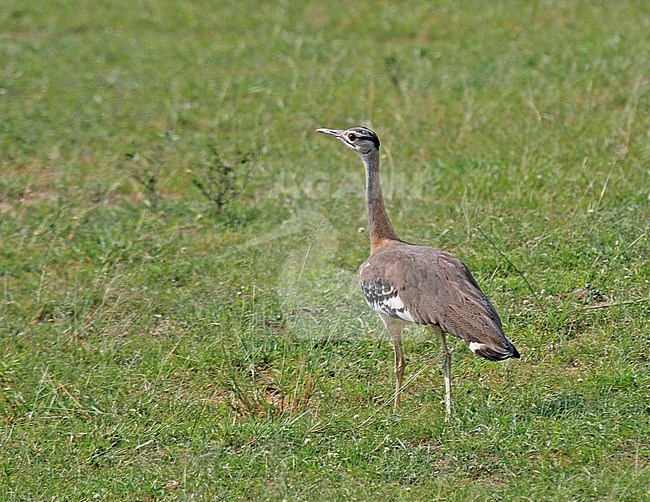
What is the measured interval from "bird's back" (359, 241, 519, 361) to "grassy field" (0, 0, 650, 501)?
0.44m

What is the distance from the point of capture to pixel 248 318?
5.96 m

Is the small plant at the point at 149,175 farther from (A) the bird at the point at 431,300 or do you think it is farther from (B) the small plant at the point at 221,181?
(A) the bird at the point at 431,300

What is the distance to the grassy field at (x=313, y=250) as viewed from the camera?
4.54m

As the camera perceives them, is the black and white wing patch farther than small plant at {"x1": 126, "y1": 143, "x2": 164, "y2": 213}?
No

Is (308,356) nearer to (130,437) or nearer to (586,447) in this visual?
(130,437)

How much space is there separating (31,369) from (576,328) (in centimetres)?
298

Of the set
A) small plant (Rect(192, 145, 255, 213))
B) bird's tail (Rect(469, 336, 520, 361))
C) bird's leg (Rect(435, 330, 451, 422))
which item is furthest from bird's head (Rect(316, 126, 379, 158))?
small plant (Rect(192, 145, 255, 213))

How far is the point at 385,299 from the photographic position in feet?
16.2

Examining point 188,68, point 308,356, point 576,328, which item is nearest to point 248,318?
point 308,356

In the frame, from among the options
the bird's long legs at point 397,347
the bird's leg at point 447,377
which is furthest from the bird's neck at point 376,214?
the bird's leg at point 447,377

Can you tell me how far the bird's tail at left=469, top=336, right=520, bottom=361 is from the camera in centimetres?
434

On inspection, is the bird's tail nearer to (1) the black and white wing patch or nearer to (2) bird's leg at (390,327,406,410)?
(1) the black and white wing patch

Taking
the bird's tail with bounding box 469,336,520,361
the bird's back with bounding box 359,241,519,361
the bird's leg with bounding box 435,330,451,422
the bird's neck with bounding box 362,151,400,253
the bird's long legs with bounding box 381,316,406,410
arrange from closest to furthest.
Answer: the bird's tail with bounding box 469,336,520,361, the bird's back with bounding box 359,241,519,361, the bird's leg with bounding box 435,330,451,422, the bird's long legs with bounding box 381,316,406,410, the bird's neck with bounding box 362,151,400,253

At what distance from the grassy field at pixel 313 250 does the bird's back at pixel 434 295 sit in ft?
1.46
